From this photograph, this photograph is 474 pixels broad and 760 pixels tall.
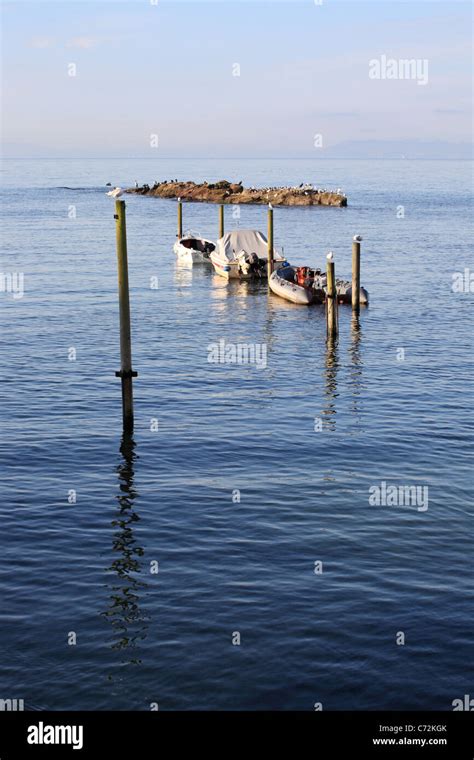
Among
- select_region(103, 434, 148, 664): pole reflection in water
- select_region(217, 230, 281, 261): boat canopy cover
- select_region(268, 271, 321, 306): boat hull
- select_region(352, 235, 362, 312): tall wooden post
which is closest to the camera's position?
select_region(103, 434, 148, 664): pole reflection in water

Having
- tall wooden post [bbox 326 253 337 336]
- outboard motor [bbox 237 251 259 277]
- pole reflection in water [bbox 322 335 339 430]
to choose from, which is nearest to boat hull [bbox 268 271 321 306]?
outboard motor [bbox 237 251 259 277]

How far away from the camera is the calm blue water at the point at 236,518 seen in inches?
547

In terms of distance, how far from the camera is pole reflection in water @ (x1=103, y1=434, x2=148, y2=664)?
15.0m

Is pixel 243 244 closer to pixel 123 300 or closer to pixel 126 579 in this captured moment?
pixel 123 300

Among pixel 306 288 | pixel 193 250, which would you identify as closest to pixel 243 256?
pixel 193 250

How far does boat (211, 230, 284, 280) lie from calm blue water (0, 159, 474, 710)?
41.4 feet

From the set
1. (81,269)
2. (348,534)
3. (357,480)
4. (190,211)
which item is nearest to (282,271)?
(81,269)

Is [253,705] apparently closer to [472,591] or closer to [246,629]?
[246,629]

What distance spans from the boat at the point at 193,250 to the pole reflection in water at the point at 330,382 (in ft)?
91.4

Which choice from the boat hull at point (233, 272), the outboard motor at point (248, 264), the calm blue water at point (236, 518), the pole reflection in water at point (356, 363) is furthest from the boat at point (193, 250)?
the pole reflection in water at point (356, 363)

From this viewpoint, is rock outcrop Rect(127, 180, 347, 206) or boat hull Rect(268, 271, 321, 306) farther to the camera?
rock outcrop Rect(127, 180, 347, 206)

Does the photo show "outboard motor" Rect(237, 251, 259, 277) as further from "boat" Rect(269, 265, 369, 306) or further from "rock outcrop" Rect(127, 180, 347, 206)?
"rock outcrop" Rect(127, 180, 347, 206)

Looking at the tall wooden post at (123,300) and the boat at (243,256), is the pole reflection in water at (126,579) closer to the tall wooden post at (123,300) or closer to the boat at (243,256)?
the tall wooden post at (123,300)

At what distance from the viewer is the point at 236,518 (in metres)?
19.8
